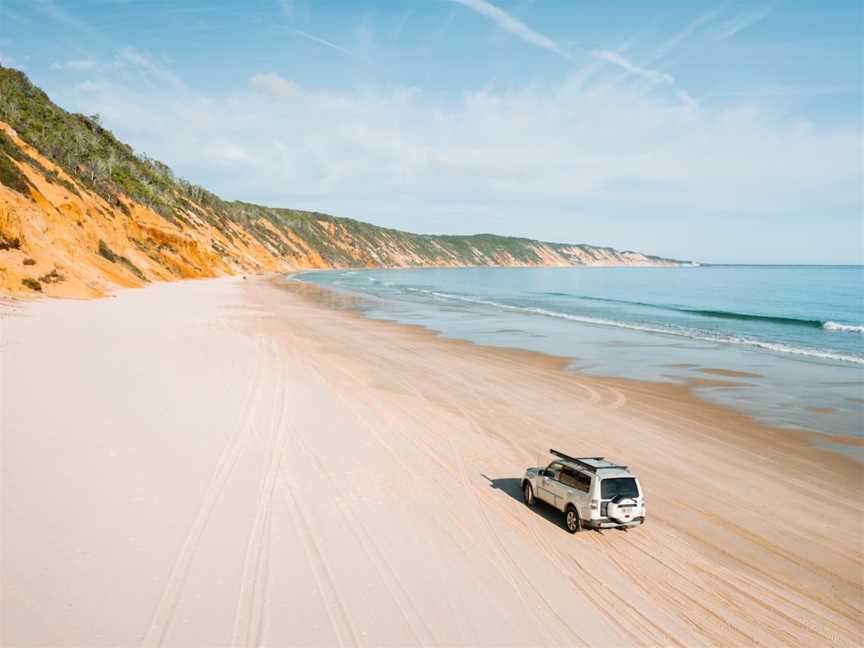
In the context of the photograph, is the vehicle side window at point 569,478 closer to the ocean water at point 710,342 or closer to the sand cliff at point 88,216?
the ocean water at point 710,342

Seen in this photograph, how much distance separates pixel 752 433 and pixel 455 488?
10.7 meters

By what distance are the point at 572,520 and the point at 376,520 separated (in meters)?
3.55

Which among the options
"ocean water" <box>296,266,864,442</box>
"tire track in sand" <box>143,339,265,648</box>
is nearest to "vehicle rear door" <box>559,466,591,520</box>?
"tire track in sand" <box>143,339,265,648</box>

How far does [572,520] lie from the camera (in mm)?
10445

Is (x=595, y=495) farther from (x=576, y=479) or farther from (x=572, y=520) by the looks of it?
(x=572, y=520)

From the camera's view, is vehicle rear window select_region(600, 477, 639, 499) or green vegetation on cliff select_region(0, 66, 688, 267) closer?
vehicle rear window select_region(600, 477, 639, 499)

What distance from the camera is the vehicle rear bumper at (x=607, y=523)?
10.2m

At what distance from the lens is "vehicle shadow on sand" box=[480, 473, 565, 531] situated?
11.0 m

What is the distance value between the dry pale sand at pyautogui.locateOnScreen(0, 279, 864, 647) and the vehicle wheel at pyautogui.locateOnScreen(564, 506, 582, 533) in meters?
0.17

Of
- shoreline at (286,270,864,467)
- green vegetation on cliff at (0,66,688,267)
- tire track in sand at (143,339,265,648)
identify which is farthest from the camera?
green vegetation on cliff at (0,66,688,267)

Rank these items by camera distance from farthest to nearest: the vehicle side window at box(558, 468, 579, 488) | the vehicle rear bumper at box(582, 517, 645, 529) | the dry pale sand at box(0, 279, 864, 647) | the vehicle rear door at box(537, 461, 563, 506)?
1. the vehicle rear door at box(537, 461, 563, 506)
2. the vehicle side window at box(558, 468, 579, 488)
3. the vehicle rear bumper at box(582, 517, 645, 529)
4. the dry pale sand at box(0, 279, 864, 647)

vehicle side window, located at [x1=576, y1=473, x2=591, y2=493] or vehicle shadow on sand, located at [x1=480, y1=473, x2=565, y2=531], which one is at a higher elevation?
vehicle side window, located at [x1=576, y1=473, x2=591, y2=493]

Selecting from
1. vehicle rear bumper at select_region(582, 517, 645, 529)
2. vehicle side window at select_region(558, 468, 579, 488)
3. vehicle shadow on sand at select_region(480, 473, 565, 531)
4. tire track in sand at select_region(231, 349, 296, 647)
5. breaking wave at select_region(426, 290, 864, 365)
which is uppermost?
breaking wave at select_region(426, 290, 864, 365)

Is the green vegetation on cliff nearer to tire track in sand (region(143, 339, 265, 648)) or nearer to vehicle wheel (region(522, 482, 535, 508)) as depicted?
tire track in sand (region(143, 339, 265, 648))
